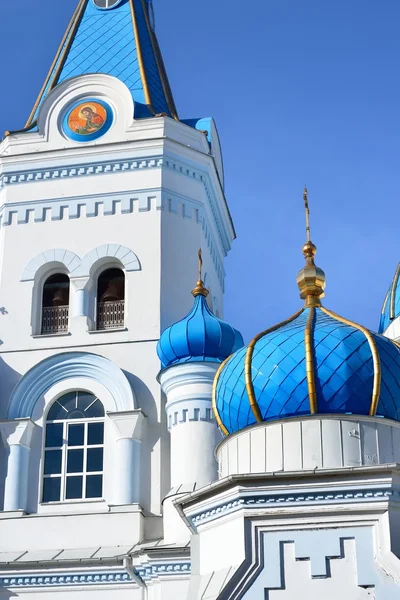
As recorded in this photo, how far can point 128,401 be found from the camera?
41.4ft

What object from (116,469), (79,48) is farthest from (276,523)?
(79,48)

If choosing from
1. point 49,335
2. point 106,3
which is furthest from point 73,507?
point 106,3

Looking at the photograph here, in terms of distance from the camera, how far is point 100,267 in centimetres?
1369

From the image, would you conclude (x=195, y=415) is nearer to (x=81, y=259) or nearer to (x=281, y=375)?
(x=81, y=259)

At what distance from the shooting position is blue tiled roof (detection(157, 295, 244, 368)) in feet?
39.9

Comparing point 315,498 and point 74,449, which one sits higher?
point 74,449

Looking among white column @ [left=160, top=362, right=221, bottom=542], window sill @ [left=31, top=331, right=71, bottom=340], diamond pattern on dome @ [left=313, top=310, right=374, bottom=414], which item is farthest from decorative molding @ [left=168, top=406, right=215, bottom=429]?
diamond pattern on dome @ [left=313, top=310, right=374, bottom=414]

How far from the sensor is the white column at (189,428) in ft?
38.2

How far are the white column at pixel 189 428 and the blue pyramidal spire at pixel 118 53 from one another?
12.8ft

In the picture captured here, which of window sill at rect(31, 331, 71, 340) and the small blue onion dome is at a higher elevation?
window sill at rect(31, 331, 71, 340)

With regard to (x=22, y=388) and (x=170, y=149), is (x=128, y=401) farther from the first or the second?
(x=170, y=149)

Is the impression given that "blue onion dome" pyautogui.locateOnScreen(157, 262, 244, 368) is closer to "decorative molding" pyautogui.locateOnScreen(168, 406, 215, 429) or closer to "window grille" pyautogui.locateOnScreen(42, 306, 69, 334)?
"decorative molding" pyautogui.locateOnScreen(168, 406, 215, 429)

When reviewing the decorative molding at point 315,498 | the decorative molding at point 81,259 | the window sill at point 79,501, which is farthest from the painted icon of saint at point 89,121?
the decorative molding at point 315,498

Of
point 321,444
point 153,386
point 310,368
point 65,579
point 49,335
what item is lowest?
point 65,579
